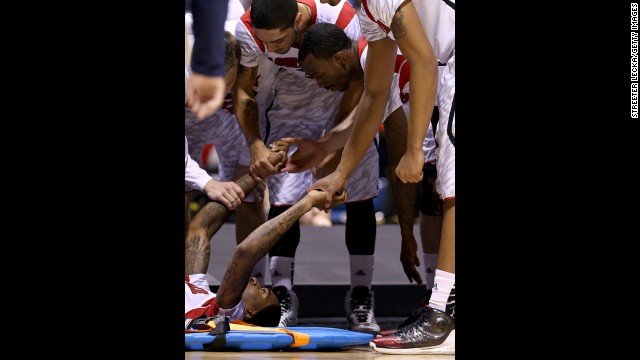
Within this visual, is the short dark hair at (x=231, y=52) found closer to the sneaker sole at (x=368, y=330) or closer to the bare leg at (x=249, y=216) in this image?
the bare leg at (x=249, y=216)

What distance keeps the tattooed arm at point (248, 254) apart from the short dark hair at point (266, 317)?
0.18 m

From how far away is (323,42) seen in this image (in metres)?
4.53

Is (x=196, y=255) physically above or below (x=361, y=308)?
above

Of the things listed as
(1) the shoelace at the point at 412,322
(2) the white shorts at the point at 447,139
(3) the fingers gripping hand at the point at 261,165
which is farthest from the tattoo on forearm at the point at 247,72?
(1) the shoelace at the point at 412,322

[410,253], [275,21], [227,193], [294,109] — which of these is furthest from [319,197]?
[294,109]

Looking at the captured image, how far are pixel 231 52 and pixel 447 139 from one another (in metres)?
1.36

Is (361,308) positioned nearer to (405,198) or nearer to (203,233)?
(405,198)
